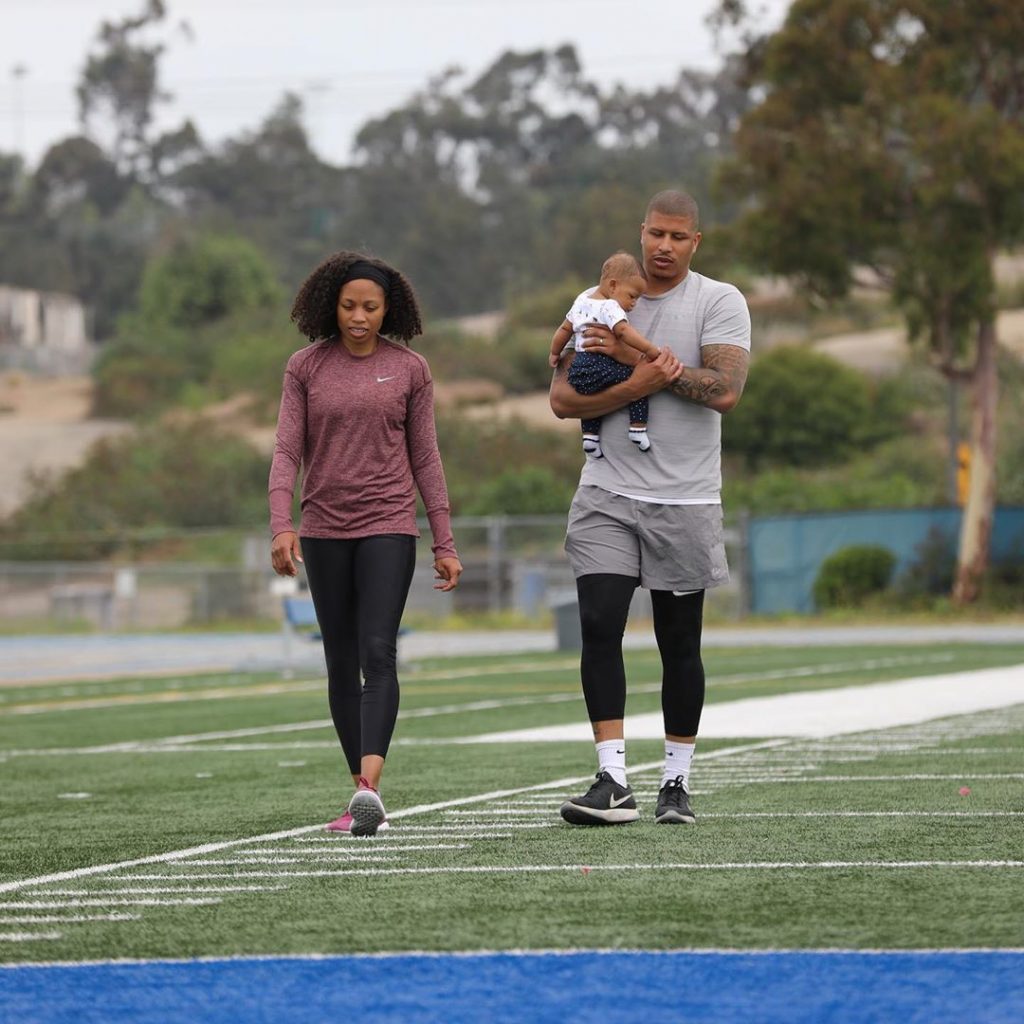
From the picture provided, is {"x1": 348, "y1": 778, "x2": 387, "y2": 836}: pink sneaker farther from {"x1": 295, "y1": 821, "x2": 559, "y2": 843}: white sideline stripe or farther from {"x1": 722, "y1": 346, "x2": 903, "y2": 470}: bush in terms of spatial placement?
{"x1": 722, "y1": 346, "x2": 903, "y2": 470}: bush

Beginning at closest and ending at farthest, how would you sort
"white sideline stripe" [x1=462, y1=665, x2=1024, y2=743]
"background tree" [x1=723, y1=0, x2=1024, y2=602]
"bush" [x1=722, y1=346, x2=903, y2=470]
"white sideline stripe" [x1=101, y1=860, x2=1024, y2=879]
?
"white sideline stripe" [x1=101, y1=860, x2=1024, y2=879], "white sideline stripe" [x1=462, y1=665, x2=1024, y2=743], "background tree" [x1=723, y1=0, x2=1024, y2=602], "bush" [x1=722, y1=346, x2=903, y2=470]

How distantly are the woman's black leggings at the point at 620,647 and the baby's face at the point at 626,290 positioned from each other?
90 centimetres

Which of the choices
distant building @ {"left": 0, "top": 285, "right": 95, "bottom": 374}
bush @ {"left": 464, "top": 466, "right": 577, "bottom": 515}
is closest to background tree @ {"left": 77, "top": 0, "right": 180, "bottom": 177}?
distant building @ {"left": 0, "top": 285, "right": 95, "bottom": 374}

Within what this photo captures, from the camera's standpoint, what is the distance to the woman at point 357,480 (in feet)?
25.1

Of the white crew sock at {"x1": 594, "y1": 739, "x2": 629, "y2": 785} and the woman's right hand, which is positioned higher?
the woman's right hand

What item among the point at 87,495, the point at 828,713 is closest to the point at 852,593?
the point at 828,713

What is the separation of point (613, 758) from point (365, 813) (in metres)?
0.83

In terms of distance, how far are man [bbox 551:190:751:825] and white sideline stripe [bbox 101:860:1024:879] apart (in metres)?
1.08

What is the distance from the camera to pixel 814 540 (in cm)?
3900

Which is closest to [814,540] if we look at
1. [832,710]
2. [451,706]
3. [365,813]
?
[451,706]

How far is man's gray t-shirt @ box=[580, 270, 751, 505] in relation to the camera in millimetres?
7488

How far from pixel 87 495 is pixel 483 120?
6780 cm

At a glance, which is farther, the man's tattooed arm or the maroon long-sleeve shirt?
the maroon long-sleeve shirt

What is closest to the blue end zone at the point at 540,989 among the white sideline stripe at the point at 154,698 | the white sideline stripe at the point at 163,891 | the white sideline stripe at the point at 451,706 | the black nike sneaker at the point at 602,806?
the white sideline stripe at the point at 163,891
